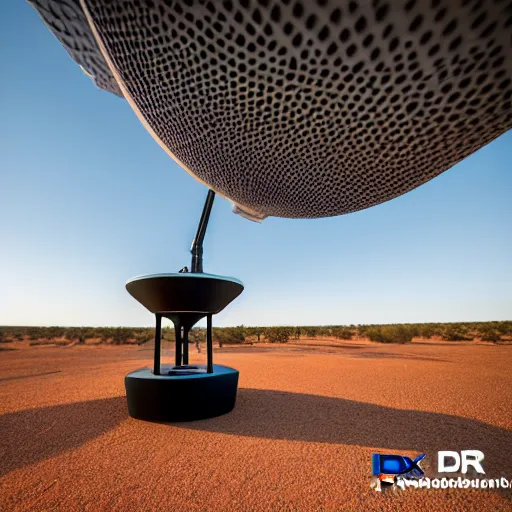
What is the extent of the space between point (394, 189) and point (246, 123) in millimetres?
1069

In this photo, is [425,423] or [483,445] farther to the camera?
[425,423]

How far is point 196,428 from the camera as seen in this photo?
11.4 ft

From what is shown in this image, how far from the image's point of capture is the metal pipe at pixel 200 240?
12.9 feet

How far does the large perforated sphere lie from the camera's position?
1176 mm

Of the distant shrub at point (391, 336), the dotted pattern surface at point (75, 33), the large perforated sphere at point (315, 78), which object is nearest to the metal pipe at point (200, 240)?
the dotted pattern surface at point (75, 33)

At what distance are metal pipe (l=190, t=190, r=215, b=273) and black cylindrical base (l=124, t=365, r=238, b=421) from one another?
1.38m

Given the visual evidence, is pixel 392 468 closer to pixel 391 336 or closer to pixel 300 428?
pixel 300 428

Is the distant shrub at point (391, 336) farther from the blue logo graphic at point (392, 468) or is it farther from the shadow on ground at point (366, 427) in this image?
the blue logo graphic at point (392, 468)

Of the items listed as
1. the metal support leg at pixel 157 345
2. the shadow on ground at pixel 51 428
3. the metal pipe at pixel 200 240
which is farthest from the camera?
the metal support leg at pixel 157 345

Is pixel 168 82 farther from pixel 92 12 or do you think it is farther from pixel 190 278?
pixel 190 278

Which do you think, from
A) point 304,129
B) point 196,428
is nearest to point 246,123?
point 304,129
